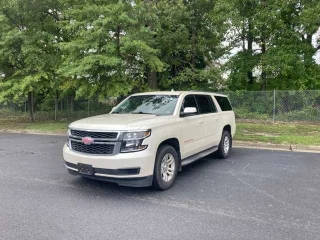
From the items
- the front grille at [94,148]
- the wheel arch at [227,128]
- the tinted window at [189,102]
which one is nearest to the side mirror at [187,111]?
the tinted window at [189,102]

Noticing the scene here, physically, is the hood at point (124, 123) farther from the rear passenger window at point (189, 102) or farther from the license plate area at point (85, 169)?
the rear passenger window at point (189, 102)

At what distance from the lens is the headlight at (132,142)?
15.8 feet

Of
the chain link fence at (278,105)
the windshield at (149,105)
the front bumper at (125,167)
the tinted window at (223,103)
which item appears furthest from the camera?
the chain link fence at (278,105)

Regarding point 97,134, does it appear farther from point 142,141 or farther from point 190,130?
point 190,130

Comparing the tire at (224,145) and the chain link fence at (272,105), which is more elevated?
the chain link fence at (272,105)

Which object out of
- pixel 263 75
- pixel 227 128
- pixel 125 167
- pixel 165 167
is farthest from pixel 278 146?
pixel 263 75

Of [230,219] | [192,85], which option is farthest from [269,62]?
[230,219]

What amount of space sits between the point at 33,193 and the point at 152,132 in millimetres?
2404

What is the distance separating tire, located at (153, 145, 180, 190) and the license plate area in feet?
3.58

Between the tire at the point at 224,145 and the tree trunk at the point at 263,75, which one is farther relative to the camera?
the tree trunk at the point at 263,75

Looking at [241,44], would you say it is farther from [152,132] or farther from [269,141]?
[152,132]

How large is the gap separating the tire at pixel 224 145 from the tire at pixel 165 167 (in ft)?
8.12

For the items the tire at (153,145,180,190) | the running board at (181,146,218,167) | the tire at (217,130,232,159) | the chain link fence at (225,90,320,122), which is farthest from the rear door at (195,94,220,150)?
the chain link fence at (225,90,320,122)

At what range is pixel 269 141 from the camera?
32.5ft
